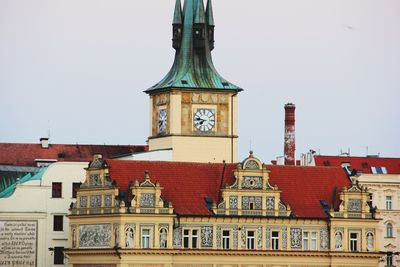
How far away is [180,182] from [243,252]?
566cm

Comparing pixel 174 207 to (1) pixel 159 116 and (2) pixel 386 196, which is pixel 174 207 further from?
(2) pixel 386 196

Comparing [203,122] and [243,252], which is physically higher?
[203,122]

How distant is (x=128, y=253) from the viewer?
118 m

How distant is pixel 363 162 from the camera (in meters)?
151

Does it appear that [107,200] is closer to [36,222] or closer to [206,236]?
[206,236]

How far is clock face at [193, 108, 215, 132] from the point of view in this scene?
134500 mm

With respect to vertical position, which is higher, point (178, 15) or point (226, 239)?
point (178, 15)

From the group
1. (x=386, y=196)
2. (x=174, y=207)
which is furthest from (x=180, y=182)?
(x=386, y=196)

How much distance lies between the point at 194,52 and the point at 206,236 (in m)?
18.1

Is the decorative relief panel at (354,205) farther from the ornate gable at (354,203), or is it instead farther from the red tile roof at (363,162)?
the red tile roof at (363,162)

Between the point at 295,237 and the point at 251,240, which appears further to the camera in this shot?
the point at 295,237

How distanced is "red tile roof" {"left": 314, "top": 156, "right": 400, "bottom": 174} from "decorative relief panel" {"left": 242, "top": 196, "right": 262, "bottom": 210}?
2781 cm

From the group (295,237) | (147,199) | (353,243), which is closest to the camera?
(147,199)

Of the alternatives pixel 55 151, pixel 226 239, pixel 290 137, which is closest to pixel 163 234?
pixel 226 239
